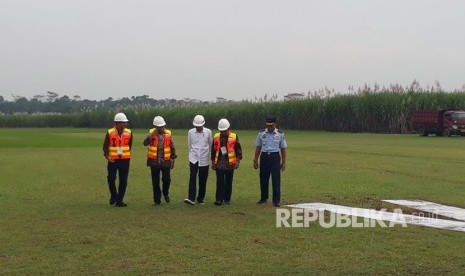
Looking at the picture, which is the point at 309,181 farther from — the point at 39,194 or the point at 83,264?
the point at 83,264

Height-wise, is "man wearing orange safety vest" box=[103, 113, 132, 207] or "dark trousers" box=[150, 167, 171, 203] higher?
"man wearing orange safety vest" box=[103, 113, 132, 207]

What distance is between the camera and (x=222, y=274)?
7.49 meters

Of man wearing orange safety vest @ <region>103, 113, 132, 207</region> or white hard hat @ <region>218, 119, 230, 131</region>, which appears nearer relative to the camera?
Result: white hard hat @ <region>218, 119, 230, 131</region>

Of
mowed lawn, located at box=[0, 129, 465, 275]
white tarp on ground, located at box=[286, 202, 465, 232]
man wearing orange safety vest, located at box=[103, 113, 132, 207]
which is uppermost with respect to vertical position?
man wearing orange safety vest, located at box=[103, 113, 132, 207]

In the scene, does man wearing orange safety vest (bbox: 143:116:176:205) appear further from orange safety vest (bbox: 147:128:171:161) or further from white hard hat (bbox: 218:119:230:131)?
white hard hat (bbox: 218:119:230:131)

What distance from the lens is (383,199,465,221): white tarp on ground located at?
1138 centimetres

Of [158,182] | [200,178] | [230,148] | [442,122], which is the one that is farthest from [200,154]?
[442,122]

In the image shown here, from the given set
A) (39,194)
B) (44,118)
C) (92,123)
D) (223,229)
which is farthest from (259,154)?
(44,118)

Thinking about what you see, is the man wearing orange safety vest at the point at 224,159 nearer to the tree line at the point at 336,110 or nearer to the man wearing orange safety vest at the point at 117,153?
the man wearing orange safety vest at the point at 117,153

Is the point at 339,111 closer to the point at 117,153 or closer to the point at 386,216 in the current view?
the point at 117,153

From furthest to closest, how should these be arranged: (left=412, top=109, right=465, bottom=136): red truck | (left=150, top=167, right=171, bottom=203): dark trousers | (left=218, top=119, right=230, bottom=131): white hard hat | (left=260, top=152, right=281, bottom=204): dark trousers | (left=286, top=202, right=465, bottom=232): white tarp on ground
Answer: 1. (left=412, top=109, right=465, bottom=136): red truck
2. (left=150, top=167, right=171, bottom=203): dark trousers
3. (left=218, top=119, right=230, bottom=131): white hard hat
4. (left=260, top=152, right=281, bottom=204): dark trousers
5. (left=286, top=202, right=465, bottom=232): white tarp on ground

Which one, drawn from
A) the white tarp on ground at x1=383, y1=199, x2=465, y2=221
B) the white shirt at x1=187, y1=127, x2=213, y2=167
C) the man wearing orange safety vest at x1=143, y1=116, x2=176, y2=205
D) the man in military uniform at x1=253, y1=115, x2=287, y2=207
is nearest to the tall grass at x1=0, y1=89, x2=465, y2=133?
the white tarp on ground at x1=383, y1=199, x2=465, y2=221

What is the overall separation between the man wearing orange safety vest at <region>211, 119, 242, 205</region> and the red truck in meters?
33.4

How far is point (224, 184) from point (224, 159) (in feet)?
A: 1.61
